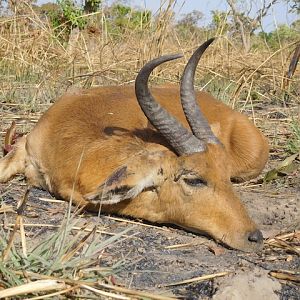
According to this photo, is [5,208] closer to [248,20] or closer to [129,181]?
[129,181]

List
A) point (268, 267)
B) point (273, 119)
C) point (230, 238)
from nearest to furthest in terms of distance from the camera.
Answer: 1. point (268, 267)
2. point (230, 238)
3. point (273, 119)

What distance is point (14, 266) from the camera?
9.28 feet

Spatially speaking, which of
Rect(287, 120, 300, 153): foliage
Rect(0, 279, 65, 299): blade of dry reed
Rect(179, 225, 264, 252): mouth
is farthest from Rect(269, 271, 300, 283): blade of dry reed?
Rect(287, 120, 300, 153): foliage

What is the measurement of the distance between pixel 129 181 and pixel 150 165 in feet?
0.64

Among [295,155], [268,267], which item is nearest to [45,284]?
[268,267]

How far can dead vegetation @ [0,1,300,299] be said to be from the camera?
2.83 m

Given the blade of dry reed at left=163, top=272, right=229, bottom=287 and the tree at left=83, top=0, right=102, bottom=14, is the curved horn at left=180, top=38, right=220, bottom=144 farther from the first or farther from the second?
the tree at left=83, top=0, right=102, bottom=14

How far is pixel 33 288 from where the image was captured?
256cm

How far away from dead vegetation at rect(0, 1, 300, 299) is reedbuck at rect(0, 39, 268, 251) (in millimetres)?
137

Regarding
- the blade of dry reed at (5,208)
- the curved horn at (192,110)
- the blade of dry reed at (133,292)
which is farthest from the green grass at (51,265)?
the curved horn at (192,110)

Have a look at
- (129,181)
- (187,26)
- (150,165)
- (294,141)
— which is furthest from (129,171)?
(187,26)

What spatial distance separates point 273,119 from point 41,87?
2.66 metres

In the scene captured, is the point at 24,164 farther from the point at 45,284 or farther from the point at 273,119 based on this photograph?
the point at 273,119

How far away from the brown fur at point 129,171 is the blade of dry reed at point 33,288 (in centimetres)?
97
